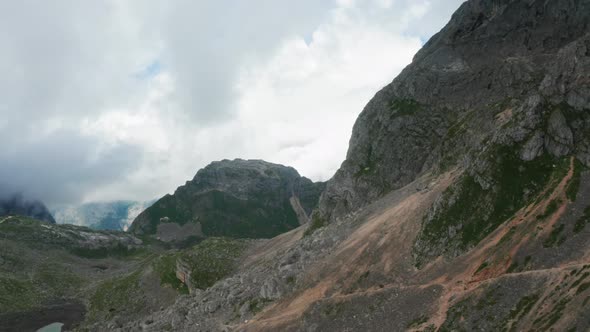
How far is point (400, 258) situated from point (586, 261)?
29589 mm

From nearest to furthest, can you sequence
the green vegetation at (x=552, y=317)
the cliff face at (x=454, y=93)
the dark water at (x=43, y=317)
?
the green vegetation at (x=552, y=317) < the cliff face at (x=454, y=93) < the dark water at (x=43, y=317)

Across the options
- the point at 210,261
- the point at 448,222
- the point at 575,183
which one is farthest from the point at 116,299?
the point at 575,183

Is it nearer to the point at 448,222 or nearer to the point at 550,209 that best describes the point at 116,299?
the point at 448,222

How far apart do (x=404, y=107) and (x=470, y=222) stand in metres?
73.9

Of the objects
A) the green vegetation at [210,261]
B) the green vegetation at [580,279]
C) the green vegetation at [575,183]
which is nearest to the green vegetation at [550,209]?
the green vegetation at [575,183]

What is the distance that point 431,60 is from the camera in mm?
141750

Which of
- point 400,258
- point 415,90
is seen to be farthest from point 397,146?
point 400,258

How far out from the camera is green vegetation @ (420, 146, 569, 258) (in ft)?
211

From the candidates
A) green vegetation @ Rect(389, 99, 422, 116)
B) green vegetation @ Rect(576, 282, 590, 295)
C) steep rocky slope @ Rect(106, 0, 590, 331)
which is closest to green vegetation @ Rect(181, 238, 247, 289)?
steep rocky slope @ Rect(106, 0, 590, 331)

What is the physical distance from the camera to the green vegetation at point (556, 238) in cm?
5191

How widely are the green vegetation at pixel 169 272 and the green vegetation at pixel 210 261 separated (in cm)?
558

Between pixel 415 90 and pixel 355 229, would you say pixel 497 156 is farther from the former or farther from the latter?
pixel 415 90

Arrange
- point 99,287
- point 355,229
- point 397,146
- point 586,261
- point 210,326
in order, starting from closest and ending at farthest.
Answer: point 586,261 → point 210,326 → point 355,229 → point 397,146 → point 99,287

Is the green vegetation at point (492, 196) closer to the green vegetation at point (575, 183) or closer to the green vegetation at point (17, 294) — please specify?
the green vegetation at point (575, 183)
